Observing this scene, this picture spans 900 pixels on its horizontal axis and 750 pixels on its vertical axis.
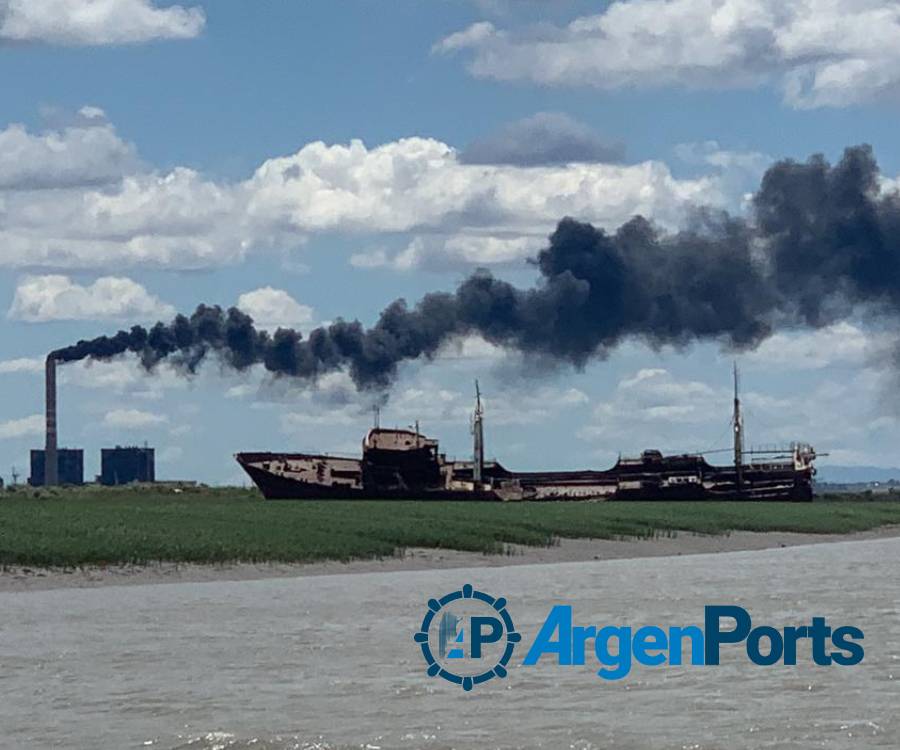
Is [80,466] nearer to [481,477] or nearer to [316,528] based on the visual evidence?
[481,477]

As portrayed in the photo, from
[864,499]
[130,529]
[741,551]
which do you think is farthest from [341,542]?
A: [864,499]

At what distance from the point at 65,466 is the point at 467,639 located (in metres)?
140

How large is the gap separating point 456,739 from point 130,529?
35558 millimetres

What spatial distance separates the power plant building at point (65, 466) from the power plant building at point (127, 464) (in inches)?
166

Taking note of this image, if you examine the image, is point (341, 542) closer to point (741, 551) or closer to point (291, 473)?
point (741, 551)

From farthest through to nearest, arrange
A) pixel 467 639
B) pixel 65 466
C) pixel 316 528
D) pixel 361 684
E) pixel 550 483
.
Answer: pixel 65 466 < pixel 550 483 < pixel 316 528 < pixel 467 639 < pixel 361 684

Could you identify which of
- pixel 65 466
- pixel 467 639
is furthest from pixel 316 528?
pixel 65 466

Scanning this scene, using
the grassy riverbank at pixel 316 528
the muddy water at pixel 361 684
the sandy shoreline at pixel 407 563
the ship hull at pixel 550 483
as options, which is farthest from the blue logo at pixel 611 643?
the ship hull at pixel 550 483

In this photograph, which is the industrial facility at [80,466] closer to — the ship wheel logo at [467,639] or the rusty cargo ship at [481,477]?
the rusty cargo ship at [481,477]

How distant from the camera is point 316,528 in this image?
214ft

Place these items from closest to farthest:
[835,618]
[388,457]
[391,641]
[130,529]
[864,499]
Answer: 1. [391,641]
2. [835,618]
3. [130,529]
4. [388,457]
5. [864,499]

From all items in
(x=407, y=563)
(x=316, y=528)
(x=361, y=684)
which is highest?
(x=316, y=528)

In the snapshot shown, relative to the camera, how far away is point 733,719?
1016 inches

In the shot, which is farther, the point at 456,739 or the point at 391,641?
the point at 391,641
